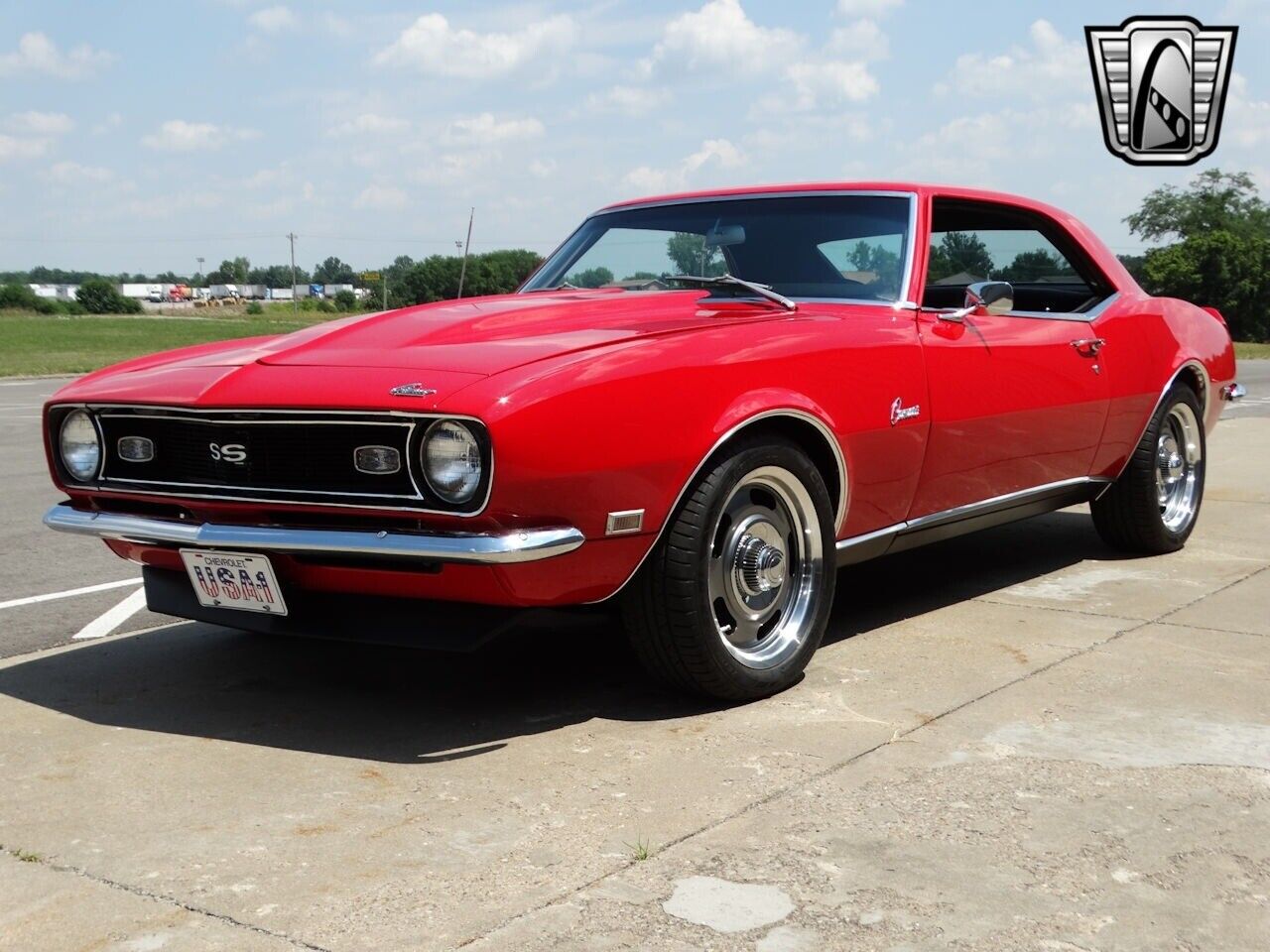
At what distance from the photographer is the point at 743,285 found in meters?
4.80

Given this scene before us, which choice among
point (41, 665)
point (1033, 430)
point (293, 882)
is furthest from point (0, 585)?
point (1033, 430)

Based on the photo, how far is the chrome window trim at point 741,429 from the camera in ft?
12.3

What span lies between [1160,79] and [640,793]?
17.4 m

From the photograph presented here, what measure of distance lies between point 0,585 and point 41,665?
143 centimetres

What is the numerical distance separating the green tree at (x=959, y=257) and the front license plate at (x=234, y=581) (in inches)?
99.9

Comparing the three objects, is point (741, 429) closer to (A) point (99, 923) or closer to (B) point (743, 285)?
(B) point (743, 285)

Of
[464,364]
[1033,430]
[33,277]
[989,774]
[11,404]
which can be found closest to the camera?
[989,774]

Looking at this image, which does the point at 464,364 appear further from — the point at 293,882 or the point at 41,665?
the point at 41,665

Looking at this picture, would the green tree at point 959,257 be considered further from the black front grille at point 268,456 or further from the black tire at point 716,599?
the black front grille at point 268,456

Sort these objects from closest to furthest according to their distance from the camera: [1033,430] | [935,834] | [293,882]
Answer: [293,882] → [935,834] → [1033,430]

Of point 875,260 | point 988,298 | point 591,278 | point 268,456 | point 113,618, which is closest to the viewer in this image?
point 268,456

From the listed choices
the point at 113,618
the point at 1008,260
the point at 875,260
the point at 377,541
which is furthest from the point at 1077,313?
the point at 113,618

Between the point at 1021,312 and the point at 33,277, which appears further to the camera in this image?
the point at 33,277

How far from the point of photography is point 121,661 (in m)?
4.67
